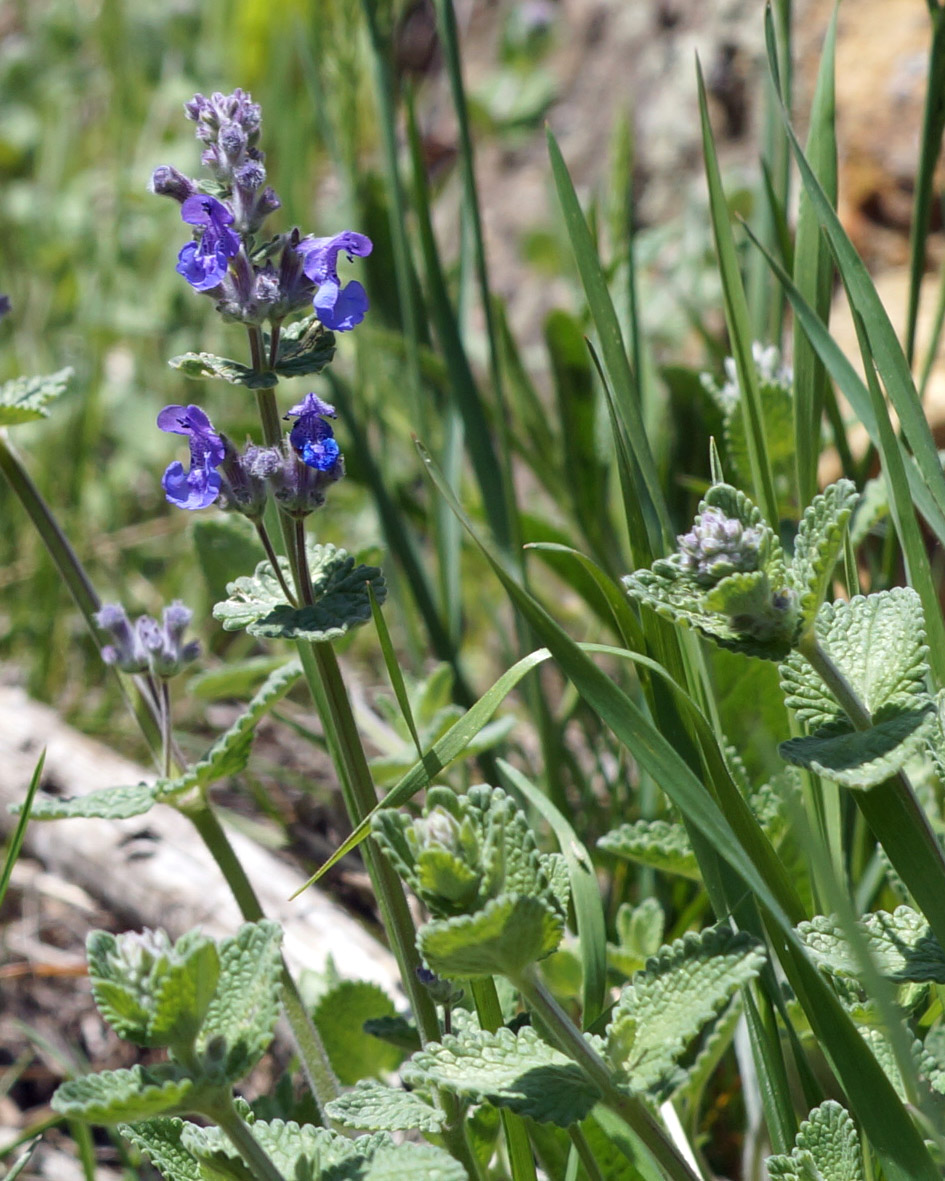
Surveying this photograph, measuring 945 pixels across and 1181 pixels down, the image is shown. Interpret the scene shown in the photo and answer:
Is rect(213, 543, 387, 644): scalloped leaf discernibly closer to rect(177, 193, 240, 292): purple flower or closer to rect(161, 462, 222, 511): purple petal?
rect(161, 462, 222, 511): purple petal

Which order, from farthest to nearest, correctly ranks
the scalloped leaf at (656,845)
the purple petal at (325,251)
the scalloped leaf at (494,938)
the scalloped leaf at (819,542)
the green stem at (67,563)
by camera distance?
the green stem at (67,563) → the scalloped leaf at (656,845) → the purple petal at (325,251) → the scalloped leaf at (819,542) → the scalloped leaf at (494,938)

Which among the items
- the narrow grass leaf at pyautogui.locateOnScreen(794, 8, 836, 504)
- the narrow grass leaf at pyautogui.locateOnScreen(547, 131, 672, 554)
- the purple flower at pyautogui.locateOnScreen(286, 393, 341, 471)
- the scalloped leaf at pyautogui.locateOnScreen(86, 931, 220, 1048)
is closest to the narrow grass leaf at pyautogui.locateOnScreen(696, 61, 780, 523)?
the narrow grass leaf at pyautogui.locateOnScreen(794, 8, 836, 504)

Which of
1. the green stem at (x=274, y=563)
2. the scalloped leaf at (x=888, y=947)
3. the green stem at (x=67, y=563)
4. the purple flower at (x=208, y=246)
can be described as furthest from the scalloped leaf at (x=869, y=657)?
the green stem at (x=67, y=563)

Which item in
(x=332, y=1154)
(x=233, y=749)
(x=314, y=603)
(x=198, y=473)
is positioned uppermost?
(x=198, y=473)

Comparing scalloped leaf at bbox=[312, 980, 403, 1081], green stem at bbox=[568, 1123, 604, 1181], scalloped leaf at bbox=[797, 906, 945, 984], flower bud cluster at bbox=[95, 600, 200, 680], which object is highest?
flower bud cluster at bbox=[95, 600, 200, 680]

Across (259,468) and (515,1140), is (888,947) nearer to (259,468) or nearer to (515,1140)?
(515,1140)

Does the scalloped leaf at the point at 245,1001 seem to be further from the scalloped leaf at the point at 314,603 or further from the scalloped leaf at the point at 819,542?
the scalloped leaf at the point at 819,542

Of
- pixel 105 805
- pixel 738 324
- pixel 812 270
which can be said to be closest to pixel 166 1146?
pixel 105 805
